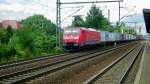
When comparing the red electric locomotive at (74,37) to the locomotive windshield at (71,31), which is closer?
the red electric locomotive at (74,37)

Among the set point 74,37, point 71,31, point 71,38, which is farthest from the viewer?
point 71,31

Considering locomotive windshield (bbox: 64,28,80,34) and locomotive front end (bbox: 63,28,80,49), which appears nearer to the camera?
locomotive front end (bbox: 63,28,80,49)

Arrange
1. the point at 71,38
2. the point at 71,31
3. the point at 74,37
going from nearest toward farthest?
1. the point at 74,37
2. the point at 71,38
3. the point at 71,31

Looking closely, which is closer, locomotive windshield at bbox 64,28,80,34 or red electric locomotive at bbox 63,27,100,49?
red electric locomotive at bbox 63,27,100,49

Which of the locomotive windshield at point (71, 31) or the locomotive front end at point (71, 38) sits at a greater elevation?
the locomotive windshield at point (71, 31)

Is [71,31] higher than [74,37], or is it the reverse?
[71,31]

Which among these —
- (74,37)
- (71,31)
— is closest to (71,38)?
(74,37)

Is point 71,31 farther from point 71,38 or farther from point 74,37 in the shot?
point 74,37

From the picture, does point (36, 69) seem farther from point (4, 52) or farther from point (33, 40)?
point (33, 40)

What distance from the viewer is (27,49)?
37.0 metres

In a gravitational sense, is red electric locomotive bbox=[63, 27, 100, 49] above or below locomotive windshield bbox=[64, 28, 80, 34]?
below

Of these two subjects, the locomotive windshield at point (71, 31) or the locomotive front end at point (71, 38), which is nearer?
the locomotive front end at point (71, 38)

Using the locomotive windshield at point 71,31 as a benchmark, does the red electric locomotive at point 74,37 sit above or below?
below

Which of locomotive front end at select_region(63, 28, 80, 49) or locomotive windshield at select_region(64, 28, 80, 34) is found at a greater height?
locomotive windshield at select_region(64, 28, 80, 34)
